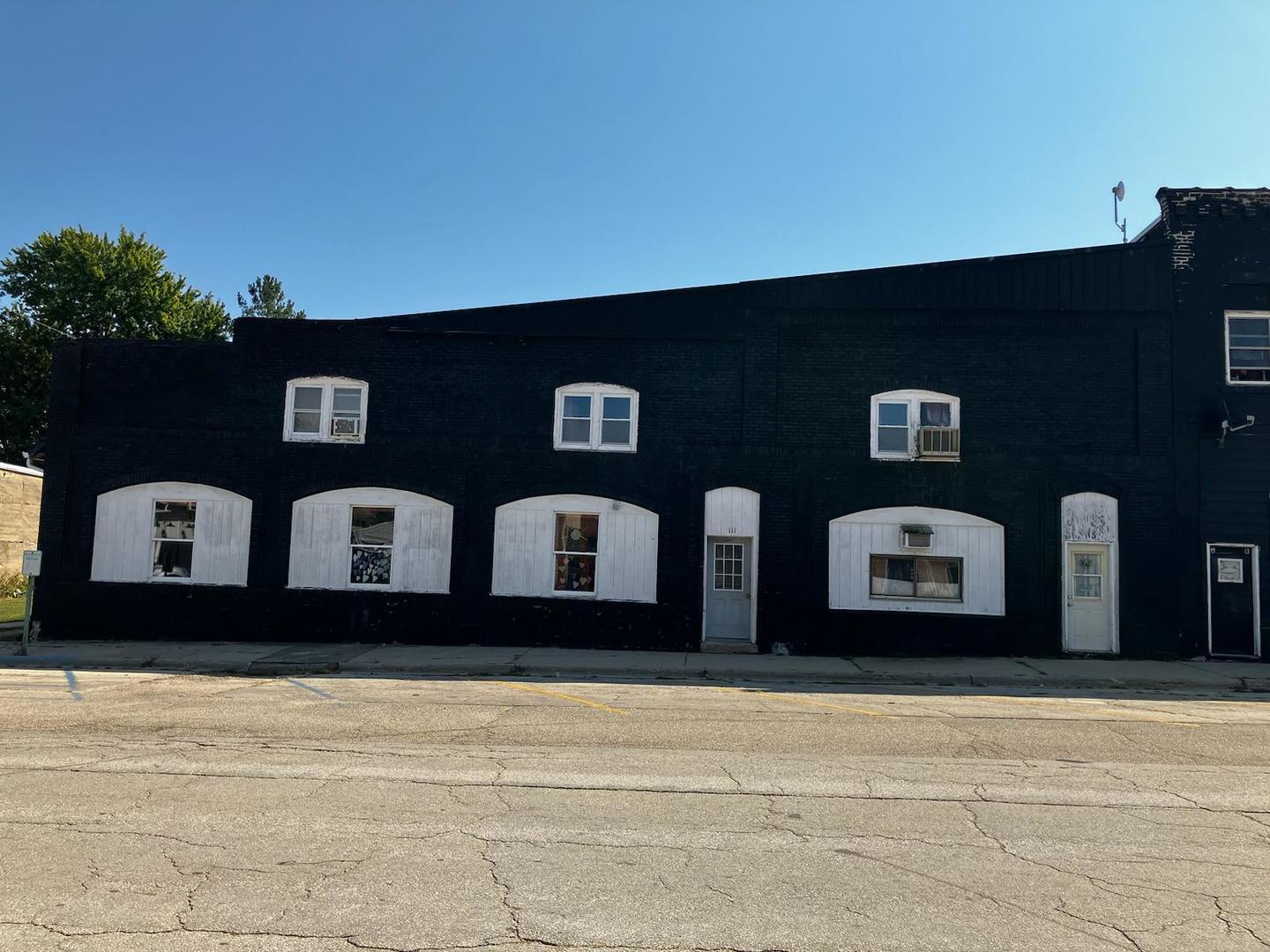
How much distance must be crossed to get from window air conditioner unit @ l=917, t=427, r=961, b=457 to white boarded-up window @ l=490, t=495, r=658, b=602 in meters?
5.63

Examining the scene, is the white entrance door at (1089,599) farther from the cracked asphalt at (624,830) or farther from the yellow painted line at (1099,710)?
the cracked asphalt at (624,830)

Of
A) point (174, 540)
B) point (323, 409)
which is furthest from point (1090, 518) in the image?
point (174, 540)

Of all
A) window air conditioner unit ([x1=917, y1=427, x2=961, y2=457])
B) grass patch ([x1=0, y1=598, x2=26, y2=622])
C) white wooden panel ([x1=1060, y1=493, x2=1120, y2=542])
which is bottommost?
grass patch ([x1=0, y1=598, x2=26, y2=622])

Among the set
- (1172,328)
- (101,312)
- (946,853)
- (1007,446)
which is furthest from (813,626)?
(101,312)

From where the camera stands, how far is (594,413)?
1864 cm

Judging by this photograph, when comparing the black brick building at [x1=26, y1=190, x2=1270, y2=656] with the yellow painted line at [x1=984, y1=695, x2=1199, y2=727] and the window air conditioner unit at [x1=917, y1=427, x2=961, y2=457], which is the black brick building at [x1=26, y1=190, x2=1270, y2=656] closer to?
the window air conditioner unit at [x1=917, y1=427, x2=961, y2=457]

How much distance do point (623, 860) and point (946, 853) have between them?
2.12 meters

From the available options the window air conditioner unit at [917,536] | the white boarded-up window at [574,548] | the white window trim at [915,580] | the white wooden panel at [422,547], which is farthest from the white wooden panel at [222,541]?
the window air conditioner unit at [917,536]

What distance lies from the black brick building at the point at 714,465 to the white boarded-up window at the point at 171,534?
0.17 feet

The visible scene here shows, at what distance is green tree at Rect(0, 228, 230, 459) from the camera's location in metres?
41.2

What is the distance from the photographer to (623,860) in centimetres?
567

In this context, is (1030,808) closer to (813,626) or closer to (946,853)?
(946,853)

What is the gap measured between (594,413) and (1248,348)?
13.1 meters

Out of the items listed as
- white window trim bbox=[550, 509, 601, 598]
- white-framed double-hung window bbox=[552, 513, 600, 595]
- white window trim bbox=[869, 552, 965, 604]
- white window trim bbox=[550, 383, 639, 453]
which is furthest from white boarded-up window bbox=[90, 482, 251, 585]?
white window trim bbox=[869, 552, 965, 604]
